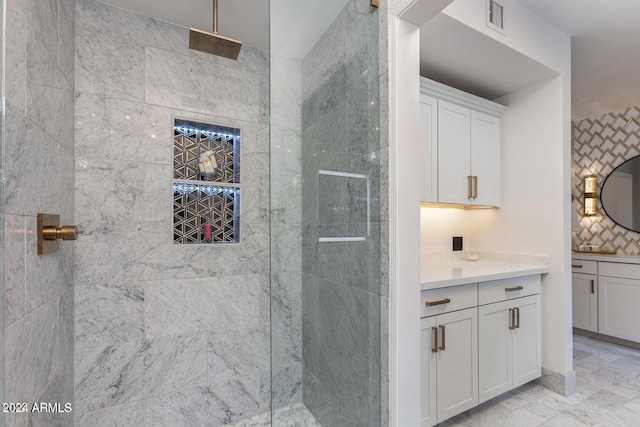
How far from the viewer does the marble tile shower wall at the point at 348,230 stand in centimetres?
124

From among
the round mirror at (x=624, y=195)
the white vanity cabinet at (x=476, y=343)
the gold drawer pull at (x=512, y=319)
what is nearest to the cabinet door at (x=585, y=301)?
the round mirror at (x=624, y=195)

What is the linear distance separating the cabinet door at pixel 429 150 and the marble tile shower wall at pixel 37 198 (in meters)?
2.04

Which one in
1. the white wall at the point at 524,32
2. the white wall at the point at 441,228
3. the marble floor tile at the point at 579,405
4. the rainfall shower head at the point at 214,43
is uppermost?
the white wall at the point at 524,32

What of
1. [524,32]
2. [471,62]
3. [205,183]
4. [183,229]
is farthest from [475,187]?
[183,229]

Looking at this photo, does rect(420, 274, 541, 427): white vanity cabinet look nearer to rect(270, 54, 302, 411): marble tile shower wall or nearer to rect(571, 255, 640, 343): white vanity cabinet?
rect(270, 54, 302, 411): marble tile shower wall

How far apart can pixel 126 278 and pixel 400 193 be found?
61.4 inches

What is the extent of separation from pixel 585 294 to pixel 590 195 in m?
1.24

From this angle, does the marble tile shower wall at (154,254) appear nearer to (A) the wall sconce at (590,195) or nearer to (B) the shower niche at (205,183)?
(B) the shower niche at (205,183)

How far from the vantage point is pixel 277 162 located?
115cm

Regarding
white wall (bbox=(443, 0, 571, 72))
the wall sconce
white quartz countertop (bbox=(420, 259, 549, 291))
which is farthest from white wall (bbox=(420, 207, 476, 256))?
the wall sconce

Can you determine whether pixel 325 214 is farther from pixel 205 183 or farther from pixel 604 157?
pixel 604 157

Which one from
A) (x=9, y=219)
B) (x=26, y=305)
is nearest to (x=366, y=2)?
(x=9, y=219)

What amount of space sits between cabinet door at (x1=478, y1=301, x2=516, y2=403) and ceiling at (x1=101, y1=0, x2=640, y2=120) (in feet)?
5.72

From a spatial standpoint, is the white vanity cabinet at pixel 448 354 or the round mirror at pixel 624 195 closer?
the white vanity cabinet at pixel 448 354
